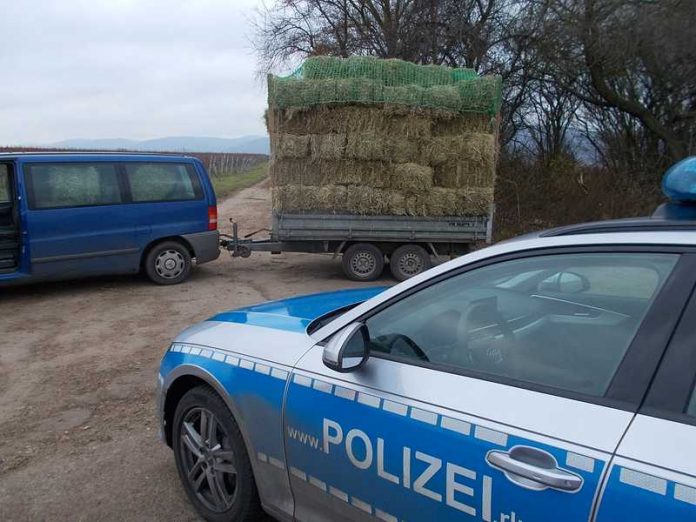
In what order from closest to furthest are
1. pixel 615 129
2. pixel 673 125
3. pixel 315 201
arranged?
pixel 315 201
pixel 673 125
pixel 615 129

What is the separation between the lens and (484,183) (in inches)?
362

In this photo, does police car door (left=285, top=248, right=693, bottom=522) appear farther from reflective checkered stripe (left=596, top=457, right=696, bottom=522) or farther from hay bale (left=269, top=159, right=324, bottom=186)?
hay bale (left=269, top=159, right=324, bottom=186)

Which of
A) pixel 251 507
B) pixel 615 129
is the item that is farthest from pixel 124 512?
pixel 615 129

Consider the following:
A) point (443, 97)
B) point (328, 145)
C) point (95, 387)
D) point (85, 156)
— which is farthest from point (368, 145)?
point (95, 387)

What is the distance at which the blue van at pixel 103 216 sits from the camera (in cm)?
775

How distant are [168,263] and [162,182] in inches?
46.0

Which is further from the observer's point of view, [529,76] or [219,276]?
[529,76]

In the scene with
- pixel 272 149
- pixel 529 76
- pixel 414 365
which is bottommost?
pixel 414 365

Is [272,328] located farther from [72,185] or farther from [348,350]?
[72,185]

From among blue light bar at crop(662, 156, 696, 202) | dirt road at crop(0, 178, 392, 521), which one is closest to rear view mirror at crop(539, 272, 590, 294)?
blue light bar at crop(662, 156, 696, 202)

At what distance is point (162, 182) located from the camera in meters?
8.74

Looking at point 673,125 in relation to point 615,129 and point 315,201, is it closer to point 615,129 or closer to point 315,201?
point 615,129

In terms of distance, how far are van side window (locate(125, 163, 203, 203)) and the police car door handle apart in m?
7.68

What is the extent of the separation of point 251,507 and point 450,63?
1484cm
